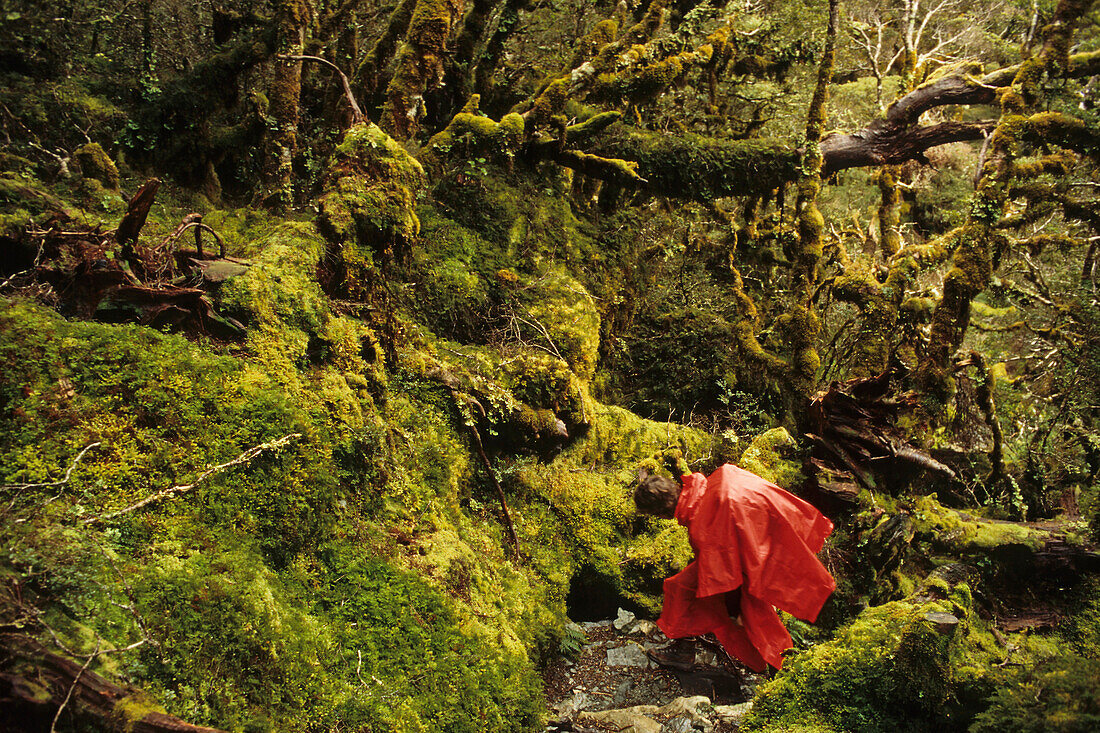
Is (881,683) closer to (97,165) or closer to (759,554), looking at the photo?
(759,554)

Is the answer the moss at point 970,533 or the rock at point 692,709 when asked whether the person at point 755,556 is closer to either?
the rock at point 692,709

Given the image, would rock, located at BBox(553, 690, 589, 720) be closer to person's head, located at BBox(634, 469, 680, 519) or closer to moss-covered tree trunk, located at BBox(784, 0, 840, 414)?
person's head, located at BBox(634, 469, 680, 519)

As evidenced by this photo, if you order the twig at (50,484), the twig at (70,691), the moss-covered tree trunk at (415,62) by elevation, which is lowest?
the twig at (70,691)

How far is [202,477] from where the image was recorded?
3234 millimetres

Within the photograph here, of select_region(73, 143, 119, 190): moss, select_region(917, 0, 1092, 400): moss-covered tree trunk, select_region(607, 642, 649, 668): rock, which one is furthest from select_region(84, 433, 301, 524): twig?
select_region(917, 0, 1092, 400): moss-covered tree trunk

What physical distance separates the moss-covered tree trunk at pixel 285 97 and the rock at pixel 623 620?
612 cm

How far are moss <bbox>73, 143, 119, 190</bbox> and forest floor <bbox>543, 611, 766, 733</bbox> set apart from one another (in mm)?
6878

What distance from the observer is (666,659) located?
Result: 5777mm

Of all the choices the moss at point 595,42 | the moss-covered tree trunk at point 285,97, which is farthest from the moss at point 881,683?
the moss at point 595,42

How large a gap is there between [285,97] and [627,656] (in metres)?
7.54

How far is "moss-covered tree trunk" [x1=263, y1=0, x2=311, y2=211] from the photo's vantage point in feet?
22.7

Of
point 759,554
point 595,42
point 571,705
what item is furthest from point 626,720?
point 595,42

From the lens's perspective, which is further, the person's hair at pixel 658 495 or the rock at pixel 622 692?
the person's hair at pixel 658 495

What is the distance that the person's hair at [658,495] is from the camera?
18.5 feet
